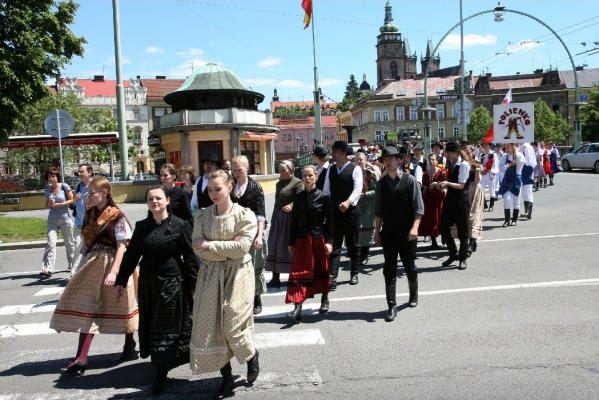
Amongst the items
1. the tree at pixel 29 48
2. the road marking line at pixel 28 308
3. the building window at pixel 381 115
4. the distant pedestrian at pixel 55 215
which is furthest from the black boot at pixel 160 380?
the building window at pixel 381 115

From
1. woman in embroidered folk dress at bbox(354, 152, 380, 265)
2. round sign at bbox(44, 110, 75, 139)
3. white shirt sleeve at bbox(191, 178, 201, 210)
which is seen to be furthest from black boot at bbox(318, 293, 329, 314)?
round sign at bbox(44, 110, 75, 139)

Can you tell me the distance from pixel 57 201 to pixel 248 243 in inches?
237

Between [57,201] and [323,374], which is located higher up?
[57,201]

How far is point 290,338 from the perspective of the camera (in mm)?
5770

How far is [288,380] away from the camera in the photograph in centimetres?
469

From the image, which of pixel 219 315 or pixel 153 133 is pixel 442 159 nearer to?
pixel 219 315

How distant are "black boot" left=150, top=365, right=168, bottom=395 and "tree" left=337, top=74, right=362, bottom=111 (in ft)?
509

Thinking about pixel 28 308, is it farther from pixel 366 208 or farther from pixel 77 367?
pixel 366 208

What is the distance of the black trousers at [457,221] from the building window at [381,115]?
10120cm

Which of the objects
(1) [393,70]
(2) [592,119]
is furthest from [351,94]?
(2) [592,119]

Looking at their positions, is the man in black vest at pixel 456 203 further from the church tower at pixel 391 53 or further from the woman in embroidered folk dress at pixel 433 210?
the church tower at pixel 391 53

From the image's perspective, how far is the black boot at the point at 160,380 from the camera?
4504 mm

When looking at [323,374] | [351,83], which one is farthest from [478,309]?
[351,83]

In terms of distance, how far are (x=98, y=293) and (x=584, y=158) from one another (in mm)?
29033
